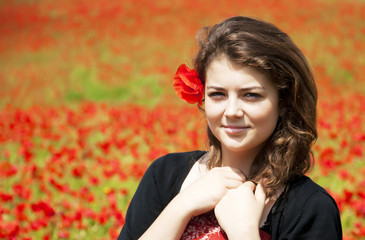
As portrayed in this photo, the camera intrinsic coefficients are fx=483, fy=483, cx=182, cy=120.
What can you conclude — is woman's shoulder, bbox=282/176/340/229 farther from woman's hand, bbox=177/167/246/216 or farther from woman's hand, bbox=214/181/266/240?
woman's hand, bbox=177/167/246/216

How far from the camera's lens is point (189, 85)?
2.05 m

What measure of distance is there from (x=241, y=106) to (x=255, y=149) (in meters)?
0.25

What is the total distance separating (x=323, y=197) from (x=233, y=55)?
2.04ft

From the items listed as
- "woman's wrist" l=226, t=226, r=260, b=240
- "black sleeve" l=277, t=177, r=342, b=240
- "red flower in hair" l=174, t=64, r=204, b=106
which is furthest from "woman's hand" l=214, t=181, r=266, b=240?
"red flower in hair" l=174, t=64, r=204, b=106

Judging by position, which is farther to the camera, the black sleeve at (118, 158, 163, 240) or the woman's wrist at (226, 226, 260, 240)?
the black sleeve at (118, 158, 163, 240)

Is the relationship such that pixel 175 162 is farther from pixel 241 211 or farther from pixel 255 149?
pixel 241 211

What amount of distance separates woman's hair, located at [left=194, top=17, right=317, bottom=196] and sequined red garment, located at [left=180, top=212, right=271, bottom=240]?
224 millimetres

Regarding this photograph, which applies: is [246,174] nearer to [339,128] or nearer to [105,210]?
[105,210]

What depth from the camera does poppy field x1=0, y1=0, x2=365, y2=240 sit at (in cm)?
353

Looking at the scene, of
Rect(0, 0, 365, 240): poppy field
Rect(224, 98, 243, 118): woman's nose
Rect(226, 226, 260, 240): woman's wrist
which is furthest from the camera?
Rect(0, 0, 365, 240): poppy field

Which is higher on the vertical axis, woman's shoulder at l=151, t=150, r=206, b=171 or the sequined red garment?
woman's shoulder at l=151, t=150, r=206, b=171

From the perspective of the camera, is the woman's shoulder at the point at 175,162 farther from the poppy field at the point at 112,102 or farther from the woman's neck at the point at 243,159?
the poppy field at the point at 112,102

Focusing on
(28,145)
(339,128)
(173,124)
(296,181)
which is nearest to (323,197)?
(296,181)

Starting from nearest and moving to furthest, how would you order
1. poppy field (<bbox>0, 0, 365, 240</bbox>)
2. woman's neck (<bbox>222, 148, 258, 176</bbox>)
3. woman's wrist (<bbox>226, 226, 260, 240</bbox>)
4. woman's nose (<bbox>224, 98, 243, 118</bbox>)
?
1. woman's wrist (<bbox>226, 226, 260, 240</bbox>)
2. woman's nose (<bbox>224, 98, 243, 118</bbox>)
3. woman's neck (<bbox>222, 148, 258, 176</bbox>)
4. poppy field (<bbox>0, 0, 365, 240</bbox>)
